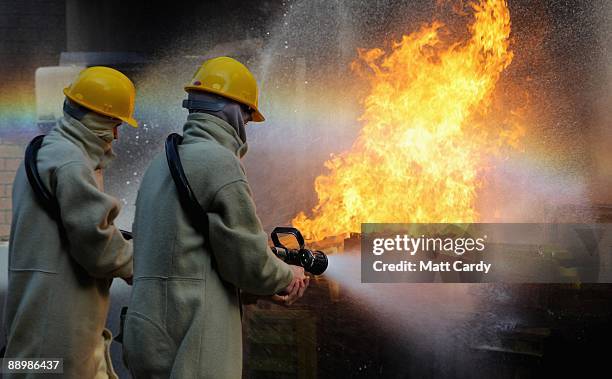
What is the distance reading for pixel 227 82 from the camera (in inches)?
113

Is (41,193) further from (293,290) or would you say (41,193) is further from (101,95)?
(293,290)

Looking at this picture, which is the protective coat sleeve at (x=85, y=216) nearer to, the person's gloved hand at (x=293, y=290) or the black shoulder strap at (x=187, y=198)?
the black shoulder strap at (x=187, y=198)

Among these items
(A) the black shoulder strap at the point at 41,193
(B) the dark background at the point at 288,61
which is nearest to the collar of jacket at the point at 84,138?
(A) the black shoulder strap at the point at 41,193

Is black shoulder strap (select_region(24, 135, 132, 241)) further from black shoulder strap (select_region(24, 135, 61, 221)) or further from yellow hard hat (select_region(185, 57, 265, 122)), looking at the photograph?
yellow hard hat (select_region(185, 57, 265, 122))

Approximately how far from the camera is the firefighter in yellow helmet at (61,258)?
10.3 feet

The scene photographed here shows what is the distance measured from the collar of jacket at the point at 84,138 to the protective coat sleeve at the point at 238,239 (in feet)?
3.40

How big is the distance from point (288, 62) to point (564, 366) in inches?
138

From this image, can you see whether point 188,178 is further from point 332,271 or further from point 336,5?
point 336,5

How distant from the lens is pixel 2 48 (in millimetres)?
6480

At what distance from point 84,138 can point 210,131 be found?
2.92 feet

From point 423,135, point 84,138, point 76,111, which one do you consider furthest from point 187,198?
point 423,135

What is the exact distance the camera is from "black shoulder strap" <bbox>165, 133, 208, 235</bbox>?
103 inches

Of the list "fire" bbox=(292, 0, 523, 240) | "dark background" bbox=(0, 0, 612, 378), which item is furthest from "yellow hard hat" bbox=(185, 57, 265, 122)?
"fire" bbox=(292, 0, 523, 240)

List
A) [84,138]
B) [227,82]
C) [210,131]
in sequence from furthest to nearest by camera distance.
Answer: [84,138], [227,82], [210,131]
